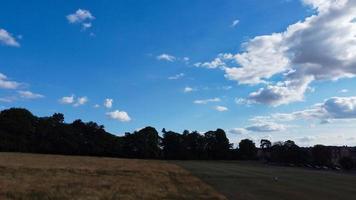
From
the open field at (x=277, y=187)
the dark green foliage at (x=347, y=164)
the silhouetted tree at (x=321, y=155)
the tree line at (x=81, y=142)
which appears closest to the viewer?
the open field at (x=277, y=187)

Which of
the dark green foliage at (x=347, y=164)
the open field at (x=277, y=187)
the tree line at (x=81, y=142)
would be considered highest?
the tree line at (x=81, y=142)

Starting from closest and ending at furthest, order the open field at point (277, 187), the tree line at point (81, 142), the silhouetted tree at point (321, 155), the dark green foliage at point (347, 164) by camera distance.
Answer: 1. the open field at point (277, 187)
2. the tree line at point (81, 142)
3. the dark green foliage at point (347, 164)
4. the silhouetted tree at point (321, 155)

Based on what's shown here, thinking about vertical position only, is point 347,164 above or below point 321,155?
below

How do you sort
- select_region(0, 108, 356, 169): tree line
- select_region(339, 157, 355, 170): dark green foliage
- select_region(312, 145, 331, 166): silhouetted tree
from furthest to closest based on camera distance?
select_region(312, 145, 331, 166): silhouetted tree, select_region(339, 157, 355, 170): dark green foliage, select_region(0, 108, 356, 169): tree line

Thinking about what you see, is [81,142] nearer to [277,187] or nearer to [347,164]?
[347,164]

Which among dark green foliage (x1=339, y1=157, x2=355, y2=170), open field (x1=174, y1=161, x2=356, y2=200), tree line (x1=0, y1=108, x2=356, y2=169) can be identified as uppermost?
tree line (x1=0, y1=108, x2=356, y2=169)

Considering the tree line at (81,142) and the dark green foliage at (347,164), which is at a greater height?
the tree line at (81,142)

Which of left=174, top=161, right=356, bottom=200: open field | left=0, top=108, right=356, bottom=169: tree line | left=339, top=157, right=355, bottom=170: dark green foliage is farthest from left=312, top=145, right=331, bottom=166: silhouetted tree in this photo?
left=174, top=161, right=356, bottom=200: open field

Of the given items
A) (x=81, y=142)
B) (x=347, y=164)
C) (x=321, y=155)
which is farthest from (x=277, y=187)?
(x=321, y=155)

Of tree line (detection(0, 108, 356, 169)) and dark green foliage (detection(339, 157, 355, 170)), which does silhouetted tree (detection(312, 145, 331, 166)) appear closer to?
tree line (detection(0, 108, 356, 169))

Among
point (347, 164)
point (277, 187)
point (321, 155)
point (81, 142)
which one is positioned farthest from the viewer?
point (321, 155)

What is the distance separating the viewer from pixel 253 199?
1204 inches

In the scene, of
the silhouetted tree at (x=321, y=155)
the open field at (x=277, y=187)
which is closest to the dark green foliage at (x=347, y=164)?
the silhouetted tree at (x=321, y=155)

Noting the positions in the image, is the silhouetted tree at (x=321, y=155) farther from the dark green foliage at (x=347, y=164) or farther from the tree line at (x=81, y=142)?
the dark green foliage at (x=347, y=164)
